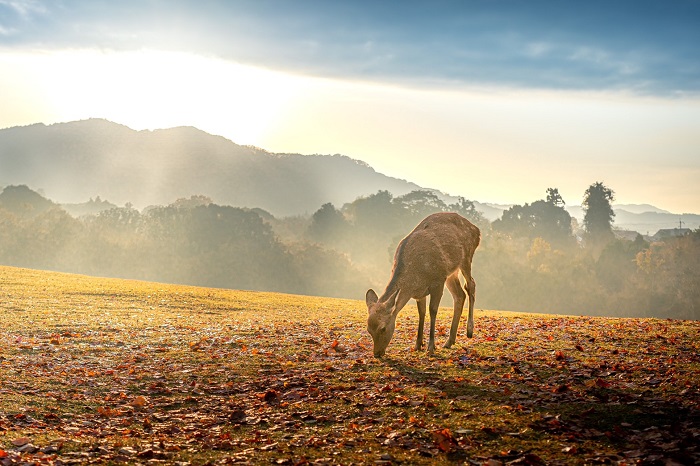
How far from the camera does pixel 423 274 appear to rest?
1783cm

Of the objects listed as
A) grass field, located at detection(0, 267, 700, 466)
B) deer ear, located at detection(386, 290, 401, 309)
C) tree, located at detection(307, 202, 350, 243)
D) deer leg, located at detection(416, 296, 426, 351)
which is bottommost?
grass field, located at detection(0, 267, 700, 466)

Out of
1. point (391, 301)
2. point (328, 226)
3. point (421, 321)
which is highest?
point (328, 226)

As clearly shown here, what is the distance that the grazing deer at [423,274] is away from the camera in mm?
16812

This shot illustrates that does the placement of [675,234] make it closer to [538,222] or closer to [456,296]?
[538,222]

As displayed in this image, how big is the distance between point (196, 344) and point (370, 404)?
10.6 m

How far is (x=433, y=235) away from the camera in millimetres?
18766

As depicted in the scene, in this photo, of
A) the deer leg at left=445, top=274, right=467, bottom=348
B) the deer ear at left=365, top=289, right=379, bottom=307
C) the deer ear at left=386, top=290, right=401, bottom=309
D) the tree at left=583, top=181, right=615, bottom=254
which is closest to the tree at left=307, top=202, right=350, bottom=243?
the tree at left=583, top=181, right=615, bottom=254

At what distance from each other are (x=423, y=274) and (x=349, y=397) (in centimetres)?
527

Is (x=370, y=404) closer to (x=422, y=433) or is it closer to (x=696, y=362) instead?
(x=422, y=433)

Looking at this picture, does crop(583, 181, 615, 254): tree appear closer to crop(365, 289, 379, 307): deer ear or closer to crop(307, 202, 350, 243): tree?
crop(307, 202, 350, 243): tree

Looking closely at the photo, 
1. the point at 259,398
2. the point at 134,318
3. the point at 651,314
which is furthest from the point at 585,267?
the point at 259,398

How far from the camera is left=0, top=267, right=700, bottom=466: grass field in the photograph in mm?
10320

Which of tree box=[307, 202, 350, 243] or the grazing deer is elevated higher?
tree box=[307, 202, 350, 243]

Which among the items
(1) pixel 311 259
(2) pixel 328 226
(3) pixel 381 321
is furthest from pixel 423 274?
(2) pixel 328 226
